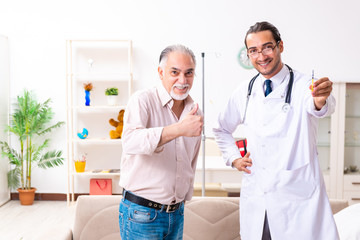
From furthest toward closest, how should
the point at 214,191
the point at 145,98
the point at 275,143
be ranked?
the point at 214,191
the point at 275,143
the point at 145,98

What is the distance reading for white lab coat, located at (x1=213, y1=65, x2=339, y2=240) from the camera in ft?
4.77

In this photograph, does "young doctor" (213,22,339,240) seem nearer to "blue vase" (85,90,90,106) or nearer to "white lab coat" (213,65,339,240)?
"white lab coat" (213,65,339,240)

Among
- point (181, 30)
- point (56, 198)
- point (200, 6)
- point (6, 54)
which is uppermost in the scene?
point (200, 6)

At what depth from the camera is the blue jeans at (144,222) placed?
4.47 feet

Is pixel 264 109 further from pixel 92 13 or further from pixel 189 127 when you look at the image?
pixel 92 13

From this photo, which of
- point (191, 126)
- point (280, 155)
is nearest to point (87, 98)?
point (280, 155)

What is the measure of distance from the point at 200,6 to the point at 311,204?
3.88 m

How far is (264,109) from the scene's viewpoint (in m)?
1.56

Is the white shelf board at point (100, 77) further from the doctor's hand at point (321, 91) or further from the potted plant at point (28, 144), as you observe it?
the doctor's hand at point (321, 91)

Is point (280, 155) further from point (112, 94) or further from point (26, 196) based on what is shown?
point (26, 196)

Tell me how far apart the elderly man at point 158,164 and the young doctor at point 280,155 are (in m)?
0.31

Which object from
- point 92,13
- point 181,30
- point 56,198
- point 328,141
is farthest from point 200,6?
point 56,198

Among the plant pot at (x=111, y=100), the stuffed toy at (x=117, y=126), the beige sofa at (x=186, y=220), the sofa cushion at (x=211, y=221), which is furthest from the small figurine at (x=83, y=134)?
the sofa cushion at (x=211, y=221)

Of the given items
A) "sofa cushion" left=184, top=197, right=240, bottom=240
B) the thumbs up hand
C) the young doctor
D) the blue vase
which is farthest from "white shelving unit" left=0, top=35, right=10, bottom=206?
the thumbs up hand
